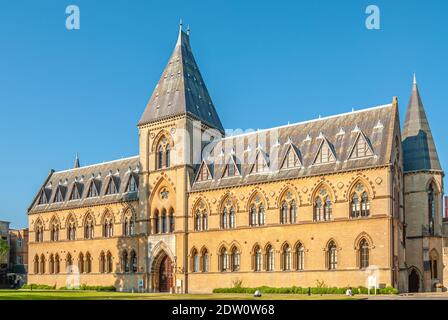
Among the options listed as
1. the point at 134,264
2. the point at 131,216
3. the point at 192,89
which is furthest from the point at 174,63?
the point at 134,264

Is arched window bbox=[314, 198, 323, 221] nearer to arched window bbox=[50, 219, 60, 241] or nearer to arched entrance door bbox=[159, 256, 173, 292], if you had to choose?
arched entrance door bbox=[159, 256, 173, 292]

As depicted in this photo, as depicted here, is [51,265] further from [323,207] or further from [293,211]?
[323,207]

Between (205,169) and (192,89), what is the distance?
10.2m

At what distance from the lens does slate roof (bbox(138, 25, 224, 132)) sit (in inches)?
2329

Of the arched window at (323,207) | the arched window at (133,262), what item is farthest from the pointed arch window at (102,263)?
the arched window at (323,207)

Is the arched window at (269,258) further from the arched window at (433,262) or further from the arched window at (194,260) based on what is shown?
the arched window at (433,262)

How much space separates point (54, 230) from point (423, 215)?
47.4 m

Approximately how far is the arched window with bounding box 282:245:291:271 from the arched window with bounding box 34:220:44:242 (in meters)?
39.2

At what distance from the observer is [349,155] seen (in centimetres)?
4694

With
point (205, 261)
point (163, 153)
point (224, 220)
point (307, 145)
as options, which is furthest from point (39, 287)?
point (307, 145)

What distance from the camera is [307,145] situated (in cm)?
5119

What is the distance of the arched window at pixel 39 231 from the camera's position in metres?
74.2

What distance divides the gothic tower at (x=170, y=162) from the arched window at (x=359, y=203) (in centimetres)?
1868
